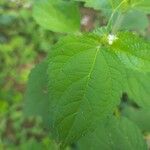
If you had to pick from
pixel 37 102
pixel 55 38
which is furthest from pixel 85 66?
pixel 55 38

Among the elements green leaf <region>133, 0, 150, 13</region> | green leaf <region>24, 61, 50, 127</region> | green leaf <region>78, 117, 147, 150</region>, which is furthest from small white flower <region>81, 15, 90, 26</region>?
green leaf <region>133, 0, 150, 13</region>

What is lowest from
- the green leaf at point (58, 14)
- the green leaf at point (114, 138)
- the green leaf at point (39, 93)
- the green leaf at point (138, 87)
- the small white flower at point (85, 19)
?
the green leaf at point (114, 138)

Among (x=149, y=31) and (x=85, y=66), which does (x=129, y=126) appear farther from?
(x=149, y=31)

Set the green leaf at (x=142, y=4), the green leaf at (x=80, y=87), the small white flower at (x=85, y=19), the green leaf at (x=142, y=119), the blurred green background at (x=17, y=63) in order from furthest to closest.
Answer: the small white flower at (x=85, y=19), the blurred green background at (x=17, y=63), the green leaf at (x=142, y=119), the green leaf at (x=142, y=4), the green leaf at (x=80, y=87)

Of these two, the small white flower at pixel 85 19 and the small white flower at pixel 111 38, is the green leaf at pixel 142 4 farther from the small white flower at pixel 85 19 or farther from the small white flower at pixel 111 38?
the small white flower at pixel 85 19

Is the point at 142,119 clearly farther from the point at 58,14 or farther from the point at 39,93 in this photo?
the point at 58,14

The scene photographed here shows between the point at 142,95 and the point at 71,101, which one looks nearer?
the point at 71,101

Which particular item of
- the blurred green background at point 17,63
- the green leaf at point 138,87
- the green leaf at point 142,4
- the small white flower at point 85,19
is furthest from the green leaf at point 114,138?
the small white flower at point 85,19
